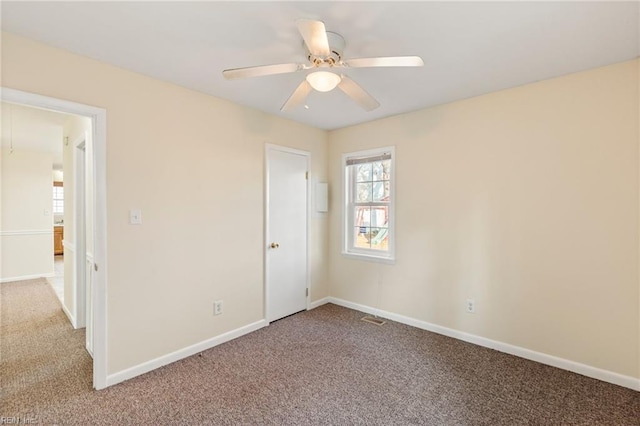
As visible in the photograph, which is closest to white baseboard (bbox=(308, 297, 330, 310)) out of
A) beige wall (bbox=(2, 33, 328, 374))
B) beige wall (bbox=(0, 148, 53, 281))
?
beige wall (bbox=(2, 33, 328, 374))

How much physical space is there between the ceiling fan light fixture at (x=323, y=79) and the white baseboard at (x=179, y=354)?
2506mm

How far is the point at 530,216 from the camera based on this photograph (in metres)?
2.62

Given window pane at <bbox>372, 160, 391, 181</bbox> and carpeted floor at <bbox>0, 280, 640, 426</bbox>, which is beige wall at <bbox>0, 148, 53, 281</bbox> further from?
window pane at <bbox>372, 160, 391, 181</bbox>

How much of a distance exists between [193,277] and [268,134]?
5.72ft

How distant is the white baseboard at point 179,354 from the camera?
7.56 feet

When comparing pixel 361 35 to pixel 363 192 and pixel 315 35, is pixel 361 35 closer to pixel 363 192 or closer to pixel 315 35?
pixel 315 35

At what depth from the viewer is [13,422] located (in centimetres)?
184

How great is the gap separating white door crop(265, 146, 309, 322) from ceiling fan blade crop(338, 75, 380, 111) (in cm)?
158

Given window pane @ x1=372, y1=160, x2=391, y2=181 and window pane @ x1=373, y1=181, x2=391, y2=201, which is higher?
window pane @ x1=372, y1=160, x2=391, y2=181

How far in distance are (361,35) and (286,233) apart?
2374 mm

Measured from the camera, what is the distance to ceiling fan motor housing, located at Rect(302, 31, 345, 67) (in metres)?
1.75

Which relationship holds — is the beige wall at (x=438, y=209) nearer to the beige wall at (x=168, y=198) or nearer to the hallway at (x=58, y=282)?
the beige wall at (x=168, y=198)

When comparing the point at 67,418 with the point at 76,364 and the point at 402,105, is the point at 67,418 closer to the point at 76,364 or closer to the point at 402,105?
the point at 76,364

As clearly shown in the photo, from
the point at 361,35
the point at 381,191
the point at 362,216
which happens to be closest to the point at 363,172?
the point at 381,191
